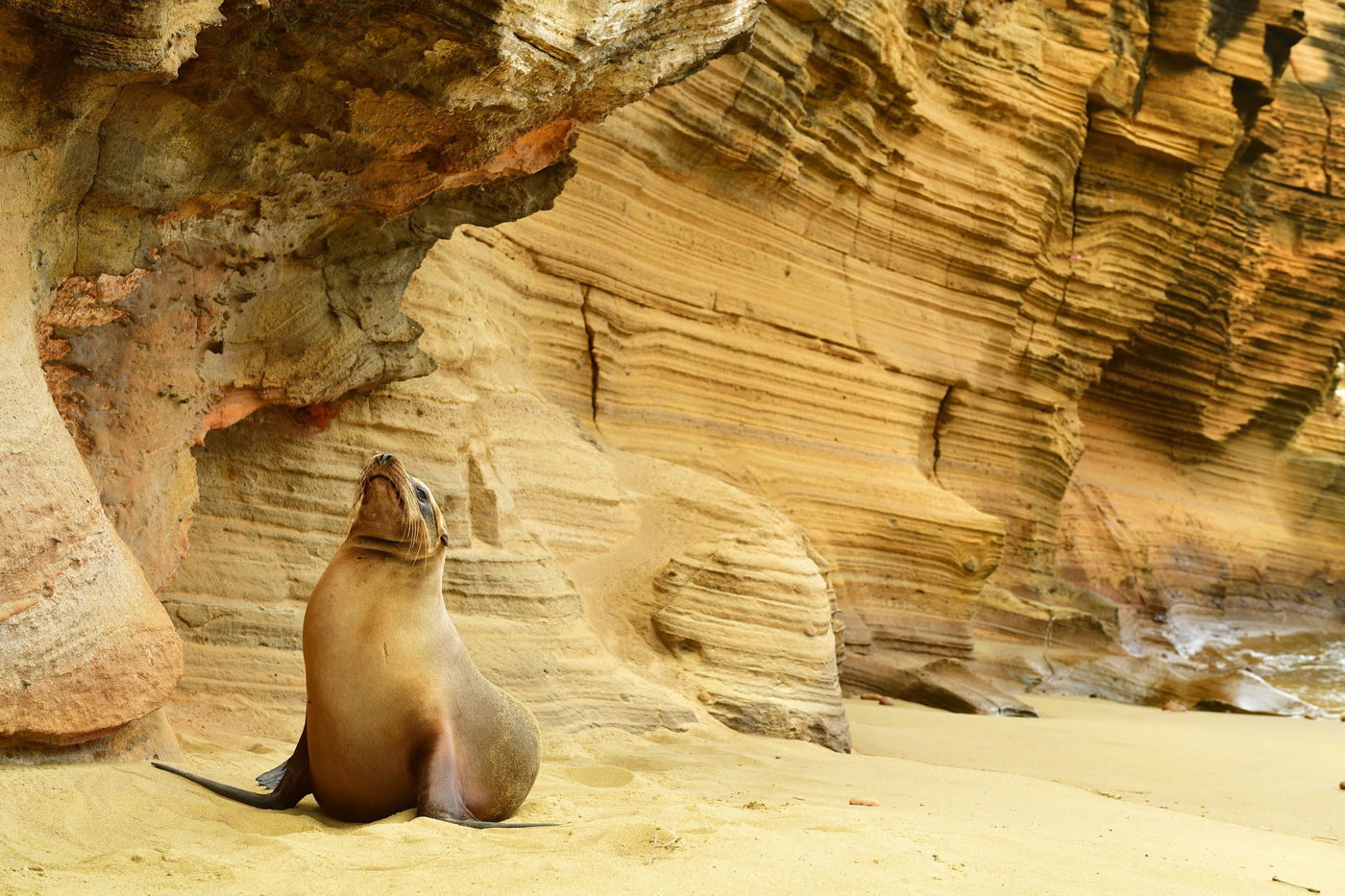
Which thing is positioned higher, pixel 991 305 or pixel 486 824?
pixel 991 305

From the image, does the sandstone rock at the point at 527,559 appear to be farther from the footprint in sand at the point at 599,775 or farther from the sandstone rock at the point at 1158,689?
the sandstone rock at the point at 1158,689

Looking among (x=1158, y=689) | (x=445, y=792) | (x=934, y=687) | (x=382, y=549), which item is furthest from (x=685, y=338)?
(x=445, y=792)

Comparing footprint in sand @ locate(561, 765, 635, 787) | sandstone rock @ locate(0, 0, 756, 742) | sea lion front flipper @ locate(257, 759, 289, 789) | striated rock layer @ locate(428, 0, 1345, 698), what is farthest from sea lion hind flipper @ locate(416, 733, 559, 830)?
striated rock layer @ locate(428, 0, 1345, 698)

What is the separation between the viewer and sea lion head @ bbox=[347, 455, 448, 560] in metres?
3.95

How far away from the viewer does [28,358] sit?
3609 millimetres

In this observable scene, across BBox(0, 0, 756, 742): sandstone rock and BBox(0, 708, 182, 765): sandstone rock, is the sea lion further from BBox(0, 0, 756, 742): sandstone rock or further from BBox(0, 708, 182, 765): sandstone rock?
BBox(0, 0, 756, 742): sandstone rock

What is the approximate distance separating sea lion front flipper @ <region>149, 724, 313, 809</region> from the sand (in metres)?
0.05

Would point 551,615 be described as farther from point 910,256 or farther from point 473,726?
point 910,256

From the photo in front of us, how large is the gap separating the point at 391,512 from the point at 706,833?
1449 millimetres

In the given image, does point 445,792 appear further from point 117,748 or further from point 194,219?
point 194,219

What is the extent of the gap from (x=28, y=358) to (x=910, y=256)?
10.8 metres

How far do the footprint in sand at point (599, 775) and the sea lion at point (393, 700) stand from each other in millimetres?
788

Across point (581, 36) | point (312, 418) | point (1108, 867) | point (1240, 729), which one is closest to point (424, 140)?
point (581, 36)

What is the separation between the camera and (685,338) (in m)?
10.7
